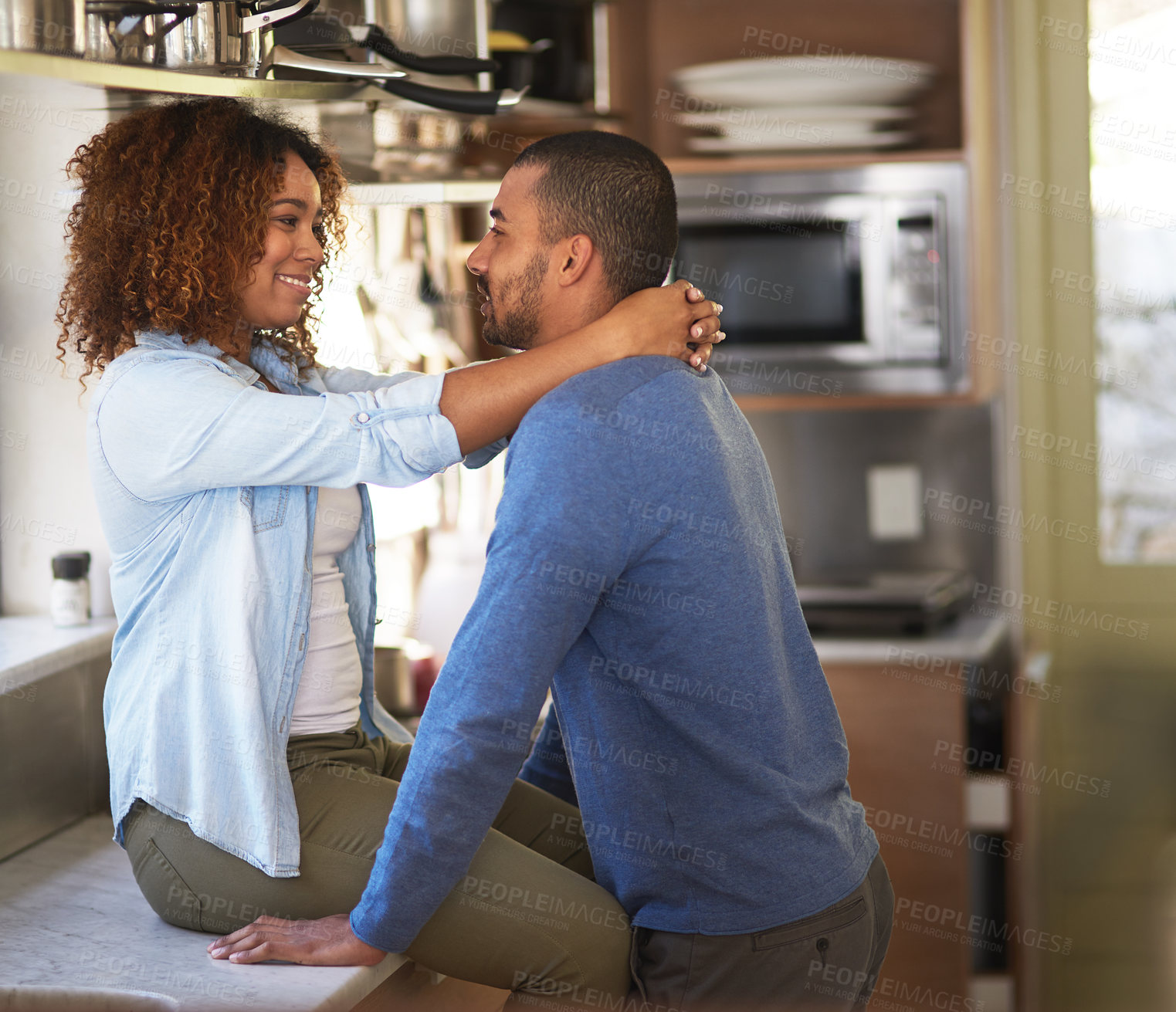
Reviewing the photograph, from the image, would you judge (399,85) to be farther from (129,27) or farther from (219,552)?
(219,552)

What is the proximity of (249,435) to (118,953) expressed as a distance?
20.3 inches

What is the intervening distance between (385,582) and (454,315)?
570mm

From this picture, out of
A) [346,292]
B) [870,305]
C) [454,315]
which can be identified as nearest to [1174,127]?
[870,305]

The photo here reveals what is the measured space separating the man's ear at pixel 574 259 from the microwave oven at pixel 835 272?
1331 mm

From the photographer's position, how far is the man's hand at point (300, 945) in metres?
1.13

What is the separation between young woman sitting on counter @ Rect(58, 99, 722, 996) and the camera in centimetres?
114

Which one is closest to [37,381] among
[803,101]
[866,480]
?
[803,101]

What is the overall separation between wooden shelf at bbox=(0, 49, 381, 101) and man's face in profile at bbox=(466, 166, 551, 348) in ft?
0.63

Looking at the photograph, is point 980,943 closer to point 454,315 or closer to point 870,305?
point 870,305

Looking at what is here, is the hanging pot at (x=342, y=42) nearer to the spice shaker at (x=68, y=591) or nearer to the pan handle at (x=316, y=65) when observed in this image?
the pan handle at (x=316, y=65)

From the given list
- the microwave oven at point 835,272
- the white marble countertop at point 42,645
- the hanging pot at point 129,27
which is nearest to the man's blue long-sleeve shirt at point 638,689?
the hanging pot at point 129,27

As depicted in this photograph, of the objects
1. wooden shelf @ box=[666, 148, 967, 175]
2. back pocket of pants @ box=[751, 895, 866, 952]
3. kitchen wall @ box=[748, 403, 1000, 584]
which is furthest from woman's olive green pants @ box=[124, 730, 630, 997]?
kitchen wall @ box=[748, 403, 1000, 584]

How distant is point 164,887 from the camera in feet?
3.92

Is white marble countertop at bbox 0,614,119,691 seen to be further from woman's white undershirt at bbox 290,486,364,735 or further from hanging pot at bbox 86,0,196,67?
hanging pot at bbox 86,0,196,67
